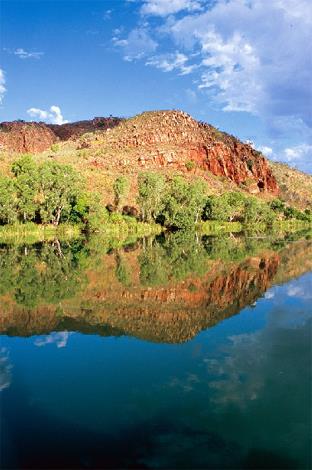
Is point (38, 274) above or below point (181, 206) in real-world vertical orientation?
below

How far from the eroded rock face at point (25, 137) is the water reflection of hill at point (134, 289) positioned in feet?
407

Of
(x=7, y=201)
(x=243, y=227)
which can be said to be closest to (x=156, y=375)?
(x=7, y=201)

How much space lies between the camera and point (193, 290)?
2478 cm

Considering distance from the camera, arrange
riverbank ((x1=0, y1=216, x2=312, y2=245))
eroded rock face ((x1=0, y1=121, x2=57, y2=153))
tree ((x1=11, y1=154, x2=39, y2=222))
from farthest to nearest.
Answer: eroded rock face ((x1=0, y1=121, x2=57, y2=153))
tree ((x1=11, y1=154, x2=39, y2=222))
riverbank ((x1=0, y1=216, x2=312, y2=245))

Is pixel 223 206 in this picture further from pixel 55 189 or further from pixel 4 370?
pixel 4 370

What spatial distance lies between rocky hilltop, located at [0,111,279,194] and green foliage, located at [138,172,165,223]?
89.5 ft

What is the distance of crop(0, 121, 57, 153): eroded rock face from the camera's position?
159m

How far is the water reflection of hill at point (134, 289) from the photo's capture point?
17984 mm

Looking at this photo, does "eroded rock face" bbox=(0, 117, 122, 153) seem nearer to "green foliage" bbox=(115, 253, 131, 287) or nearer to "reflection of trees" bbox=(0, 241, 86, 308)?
"reflection of trees" bbox=(0, 241, 86, 308)

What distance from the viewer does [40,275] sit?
29.6m

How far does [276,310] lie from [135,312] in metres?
6.12

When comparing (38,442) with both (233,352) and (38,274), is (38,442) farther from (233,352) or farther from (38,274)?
(38,274)

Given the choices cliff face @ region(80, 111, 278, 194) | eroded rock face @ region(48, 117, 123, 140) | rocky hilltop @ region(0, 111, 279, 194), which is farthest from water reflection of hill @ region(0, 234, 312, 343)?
eroded rock face @ region(48, 117, 123, 140)

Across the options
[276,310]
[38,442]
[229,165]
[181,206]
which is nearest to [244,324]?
[276,310]
